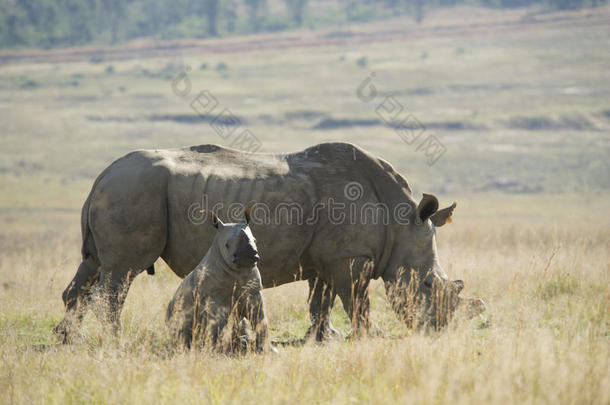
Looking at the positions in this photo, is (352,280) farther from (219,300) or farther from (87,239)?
(87,239)

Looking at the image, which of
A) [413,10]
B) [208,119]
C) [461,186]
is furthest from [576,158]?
[413,10]

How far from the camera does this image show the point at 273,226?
807cm

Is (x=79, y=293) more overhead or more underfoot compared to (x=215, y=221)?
more underfoot

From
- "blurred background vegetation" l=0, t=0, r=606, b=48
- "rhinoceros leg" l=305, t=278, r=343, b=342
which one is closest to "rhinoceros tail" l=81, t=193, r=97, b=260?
"rhinoceros leg" l=305, t=278, r=343, b=342

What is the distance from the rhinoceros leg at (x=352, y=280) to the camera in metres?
8.07

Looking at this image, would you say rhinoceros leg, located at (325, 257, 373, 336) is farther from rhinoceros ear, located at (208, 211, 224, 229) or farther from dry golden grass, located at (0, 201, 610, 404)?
rhinoceros ear, located at (208, 211, 224, 229)

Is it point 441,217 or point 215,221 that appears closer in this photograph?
point 215,221

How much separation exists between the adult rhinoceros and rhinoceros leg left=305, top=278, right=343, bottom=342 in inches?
1.0

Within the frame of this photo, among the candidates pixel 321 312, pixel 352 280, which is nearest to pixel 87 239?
pixel 321 312

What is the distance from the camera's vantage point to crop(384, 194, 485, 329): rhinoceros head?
7805 mm

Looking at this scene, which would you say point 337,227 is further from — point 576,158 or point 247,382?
point 576,158

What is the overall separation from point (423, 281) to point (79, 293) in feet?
11.9

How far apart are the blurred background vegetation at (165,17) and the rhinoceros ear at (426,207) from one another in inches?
3557

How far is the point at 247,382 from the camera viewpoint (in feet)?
19.8
